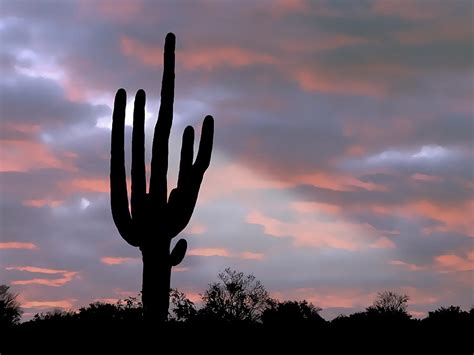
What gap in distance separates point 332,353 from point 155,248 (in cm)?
523

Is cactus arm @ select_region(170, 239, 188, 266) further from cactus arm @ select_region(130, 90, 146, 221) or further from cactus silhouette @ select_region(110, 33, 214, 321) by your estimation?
cactus arm @ select_region(130, 90, 146, 221)

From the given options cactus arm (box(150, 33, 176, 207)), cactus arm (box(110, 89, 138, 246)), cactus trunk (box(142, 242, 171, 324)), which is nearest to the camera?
cactus arm (box(110, 89, 138, 246))

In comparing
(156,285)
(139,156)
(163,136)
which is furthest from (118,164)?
(156,285)

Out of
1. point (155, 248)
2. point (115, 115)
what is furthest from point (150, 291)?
point (115, 115)

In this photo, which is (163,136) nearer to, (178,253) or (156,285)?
(178,253)

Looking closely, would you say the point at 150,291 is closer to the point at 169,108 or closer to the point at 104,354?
the point at 104,354

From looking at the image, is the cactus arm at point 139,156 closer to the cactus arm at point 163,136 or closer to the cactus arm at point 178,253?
the cactus arm at point 163,136

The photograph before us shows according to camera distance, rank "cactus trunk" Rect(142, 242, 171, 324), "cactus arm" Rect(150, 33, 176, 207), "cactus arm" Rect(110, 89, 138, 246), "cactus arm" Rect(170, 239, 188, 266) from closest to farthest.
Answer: "cactus arm" Rect(110, 89, 138, 246) < "cactus trunk" Rect(142, 242, 171, 324) < "cactus arm" Rect(150, 33, 176, 207) < "cactus arm" Rect(170, 239, 188, 266)

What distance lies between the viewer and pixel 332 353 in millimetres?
19094

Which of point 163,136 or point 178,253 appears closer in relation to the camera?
point 163,136

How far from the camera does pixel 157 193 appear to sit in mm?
18219

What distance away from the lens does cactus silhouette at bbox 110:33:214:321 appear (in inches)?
707

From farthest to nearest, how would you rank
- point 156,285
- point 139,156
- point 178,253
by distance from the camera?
1. point 178,253
2. point 156,285
3. point 139,156

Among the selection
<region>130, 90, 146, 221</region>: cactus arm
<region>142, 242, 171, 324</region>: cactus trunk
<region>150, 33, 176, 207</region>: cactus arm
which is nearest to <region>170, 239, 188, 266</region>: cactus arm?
<region>142, 242, 171, 324</region>: cactus trunk
